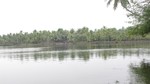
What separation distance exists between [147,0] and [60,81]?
10107 mm

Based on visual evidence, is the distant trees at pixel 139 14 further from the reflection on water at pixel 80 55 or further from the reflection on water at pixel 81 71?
the reflection on water at pixel 80 55

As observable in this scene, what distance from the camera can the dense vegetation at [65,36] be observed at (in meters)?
155

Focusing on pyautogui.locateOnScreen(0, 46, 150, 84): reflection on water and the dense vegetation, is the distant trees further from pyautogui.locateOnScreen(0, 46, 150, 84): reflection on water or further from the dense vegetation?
the dense vegetation

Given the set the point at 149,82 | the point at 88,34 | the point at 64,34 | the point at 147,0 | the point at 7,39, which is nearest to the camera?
the point at 149,82

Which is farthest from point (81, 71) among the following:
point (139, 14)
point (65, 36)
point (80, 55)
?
point (65, 36)

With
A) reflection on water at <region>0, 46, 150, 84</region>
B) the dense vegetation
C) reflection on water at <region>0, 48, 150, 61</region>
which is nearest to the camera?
reflection on water at <region>0, 46, 150, 84</region>

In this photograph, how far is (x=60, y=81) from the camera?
85.5 feet

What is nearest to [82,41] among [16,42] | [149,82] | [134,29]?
[16,42]

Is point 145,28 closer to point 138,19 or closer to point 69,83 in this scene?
point 138,19

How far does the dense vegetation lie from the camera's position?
155 m

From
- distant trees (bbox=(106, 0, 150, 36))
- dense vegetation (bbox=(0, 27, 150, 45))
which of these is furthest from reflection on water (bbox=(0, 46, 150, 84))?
dense vegetation (bbox=(0, 27, 150, 45))

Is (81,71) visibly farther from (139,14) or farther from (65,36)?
(65,36)

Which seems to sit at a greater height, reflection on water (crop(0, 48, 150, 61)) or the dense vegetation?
the dense vegetation

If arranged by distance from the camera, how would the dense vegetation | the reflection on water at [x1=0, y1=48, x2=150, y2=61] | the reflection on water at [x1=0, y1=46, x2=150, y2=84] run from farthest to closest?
the dense vegetation → the reflection on water at [x1=0, y1=48, x2=150, y2=61] → the reflection on water at [x1=0, y1=46, x2=150, y2=84]
